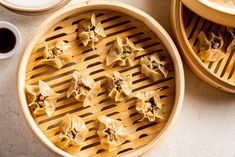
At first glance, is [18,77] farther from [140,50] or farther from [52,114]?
[140,50]

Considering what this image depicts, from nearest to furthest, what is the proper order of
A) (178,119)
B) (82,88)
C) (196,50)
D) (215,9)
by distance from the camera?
(215,9) → (82,88) → (196,50) → (178,119)

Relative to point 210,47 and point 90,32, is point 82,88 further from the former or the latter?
point 210,47

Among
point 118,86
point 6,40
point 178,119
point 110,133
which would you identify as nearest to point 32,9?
point 6,40

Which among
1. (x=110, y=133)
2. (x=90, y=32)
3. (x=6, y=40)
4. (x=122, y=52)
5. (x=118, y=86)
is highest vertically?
(x=6, y=40)

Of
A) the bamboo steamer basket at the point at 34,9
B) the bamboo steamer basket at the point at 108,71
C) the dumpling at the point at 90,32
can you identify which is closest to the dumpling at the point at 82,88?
the bamboo steamer basket at the point at 108,71

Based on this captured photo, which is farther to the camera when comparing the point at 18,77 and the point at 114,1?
the point at 114,1

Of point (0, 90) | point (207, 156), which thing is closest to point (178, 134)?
point (207, 156)

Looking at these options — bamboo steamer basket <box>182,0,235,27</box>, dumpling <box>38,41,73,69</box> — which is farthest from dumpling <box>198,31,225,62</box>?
dumpling <box>38,41,73,69</box>
